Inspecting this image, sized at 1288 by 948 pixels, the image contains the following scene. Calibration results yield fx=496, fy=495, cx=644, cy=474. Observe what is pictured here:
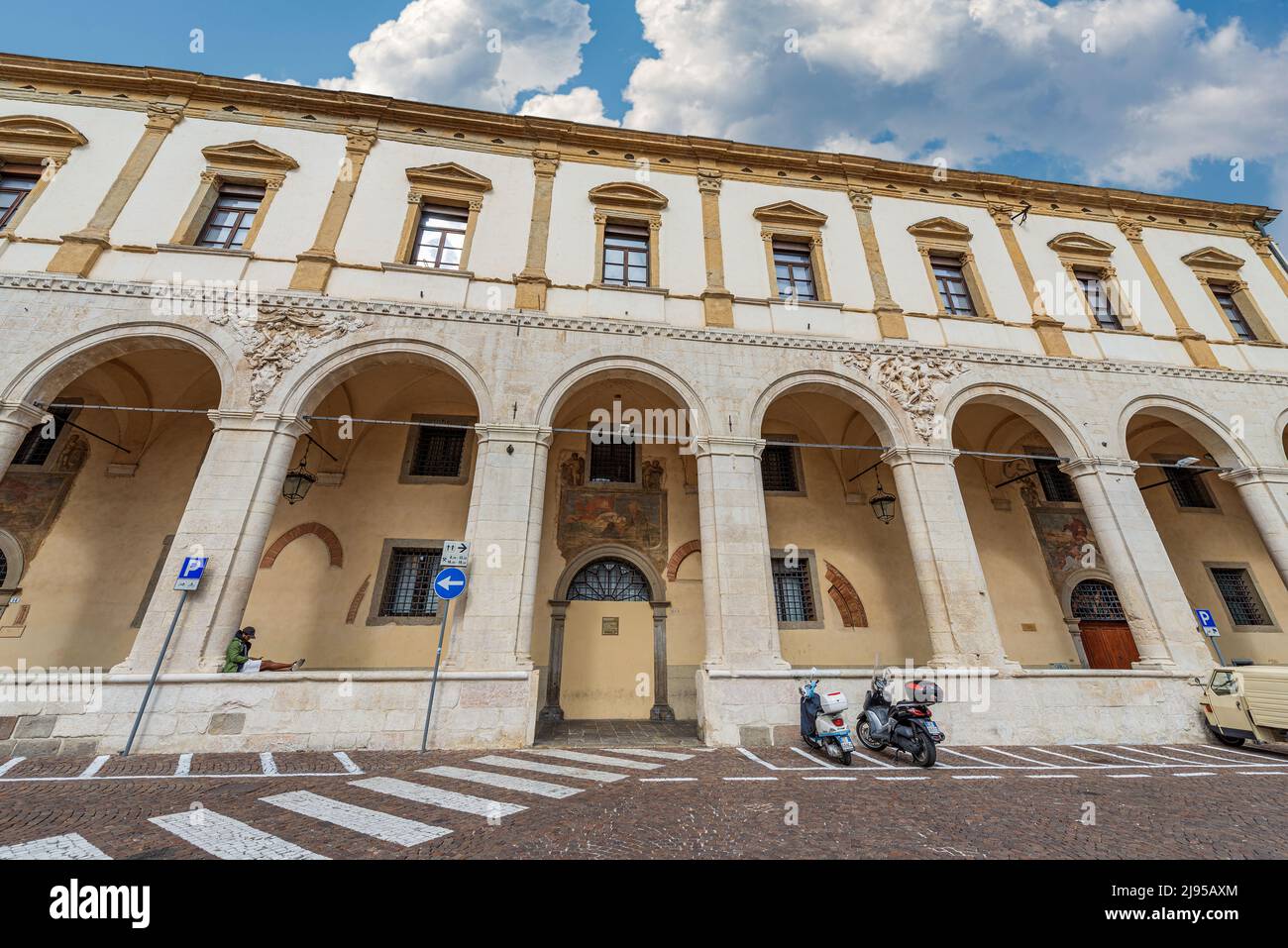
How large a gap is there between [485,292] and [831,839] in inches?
381

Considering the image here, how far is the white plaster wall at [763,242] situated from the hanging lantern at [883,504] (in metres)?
4.14

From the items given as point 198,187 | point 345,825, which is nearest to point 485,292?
point 198,187

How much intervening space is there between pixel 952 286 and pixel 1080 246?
12.7 ft

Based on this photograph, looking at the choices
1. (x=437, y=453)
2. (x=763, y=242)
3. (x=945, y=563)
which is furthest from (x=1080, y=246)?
(x=437, y=453)

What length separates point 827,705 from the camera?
6.24 meters

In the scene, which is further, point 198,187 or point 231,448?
point 198,187

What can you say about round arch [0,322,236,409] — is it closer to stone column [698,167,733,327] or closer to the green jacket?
the green jacket

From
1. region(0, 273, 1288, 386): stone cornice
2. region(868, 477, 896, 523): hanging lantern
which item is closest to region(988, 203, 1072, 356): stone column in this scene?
region(0, 273, 1288, 386): stone cornice

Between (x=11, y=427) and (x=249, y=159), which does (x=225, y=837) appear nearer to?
(x=11, y=427)

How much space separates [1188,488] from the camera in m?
13.5

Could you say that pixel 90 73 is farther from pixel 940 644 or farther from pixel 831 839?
pixel 940 644

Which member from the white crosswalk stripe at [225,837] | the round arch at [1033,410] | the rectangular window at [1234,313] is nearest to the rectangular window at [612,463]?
the round arch at [1033,410]

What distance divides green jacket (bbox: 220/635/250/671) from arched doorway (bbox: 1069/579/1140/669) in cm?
1614

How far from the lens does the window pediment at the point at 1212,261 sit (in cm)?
1281
